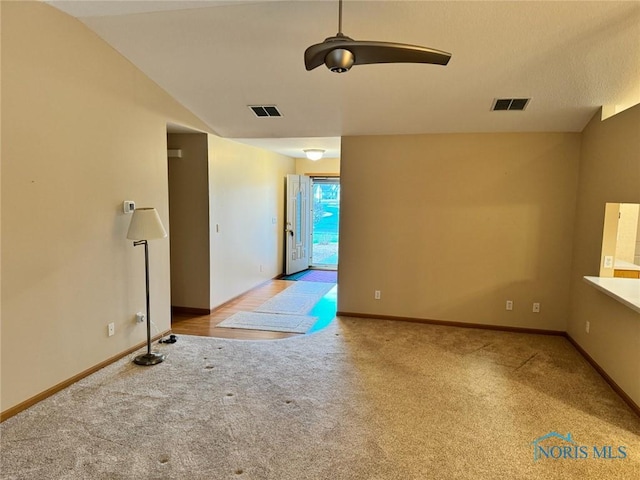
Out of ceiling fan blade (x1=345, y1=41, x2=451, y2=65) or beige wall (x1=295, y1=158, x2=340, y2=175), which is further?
beige wall (x1=295, y1=158, x2=340, y2=175)

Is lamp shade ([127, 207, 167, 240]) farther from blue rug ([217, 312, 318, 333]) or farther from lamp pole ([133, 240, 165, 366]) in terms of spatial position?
blue rug ([217, 312, 318, 333])

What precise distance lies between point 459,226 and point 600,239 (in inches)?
54.7

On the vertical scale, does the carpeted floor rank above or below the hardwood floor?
above

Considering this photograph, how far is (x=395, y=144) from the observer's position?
4711 millimetres

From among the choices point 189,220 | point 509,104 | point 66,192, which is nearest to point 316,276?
point 189,220

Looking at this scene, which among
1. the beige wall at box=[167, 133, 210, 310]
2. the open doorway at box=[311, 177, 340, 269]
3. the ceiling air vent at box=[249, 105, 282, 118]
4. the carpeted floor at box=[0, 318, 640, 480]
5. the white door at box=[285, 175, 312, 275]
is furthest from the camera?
the open doorway at box=[311, 177, 340, 269]

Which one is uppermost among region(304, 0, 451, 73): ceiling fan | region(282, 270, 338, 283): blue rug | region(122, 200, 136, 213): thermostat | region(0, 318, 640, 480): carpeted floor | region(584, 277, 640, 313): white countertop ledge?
region(304, 0, 451, 73): ceiling fan

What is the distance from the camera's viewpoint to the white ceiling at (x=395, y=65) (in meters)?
2.68

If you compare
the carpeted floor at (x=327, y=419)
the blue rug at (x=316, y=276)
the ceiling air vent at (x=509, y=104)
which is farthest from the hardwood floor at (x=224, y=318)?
the ceiling air vent at (x=509, y=104)

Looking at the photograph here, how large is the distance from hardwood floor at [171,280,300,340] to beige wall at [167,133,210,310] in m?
0.26

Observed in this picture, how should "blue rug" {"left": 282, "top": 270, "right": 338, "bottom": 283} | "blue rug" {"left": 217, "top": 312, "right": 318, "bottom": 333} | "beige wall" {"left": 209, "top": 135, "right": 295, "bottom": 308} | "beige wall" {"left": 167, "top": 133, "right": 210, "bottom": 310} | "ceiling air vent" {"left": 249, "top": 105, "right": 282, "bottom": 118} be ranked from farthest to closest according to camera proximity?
1. "blue rug" {"left": 282, "top": 270, "right": 338, "bottom": 283}
2. "beige wall" {"left": 209, "top": 135, "right": 295, "bottom": 308}
3. "beige wall" {"left": 167, "top": 133, "right": 210, "bottom": 310}
4. "blue rug" {"left": 217, "top": 312, "right": 318, "bottom": 333}
5. "ceiling air vent" {"left": 249, "top": 105, "right": 282, "bottom": 118}

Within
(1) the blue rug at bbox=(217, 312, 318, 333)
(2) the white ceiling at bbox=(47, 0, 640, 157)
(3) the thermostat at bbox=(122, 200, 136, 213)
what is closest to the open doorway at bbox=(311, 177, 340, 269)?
(1) the blue rug at bbox=(217, 312, 318, 333)

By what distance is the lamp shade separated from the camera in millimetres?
3332

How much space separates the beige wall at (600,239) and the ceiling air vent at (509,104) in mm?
753
